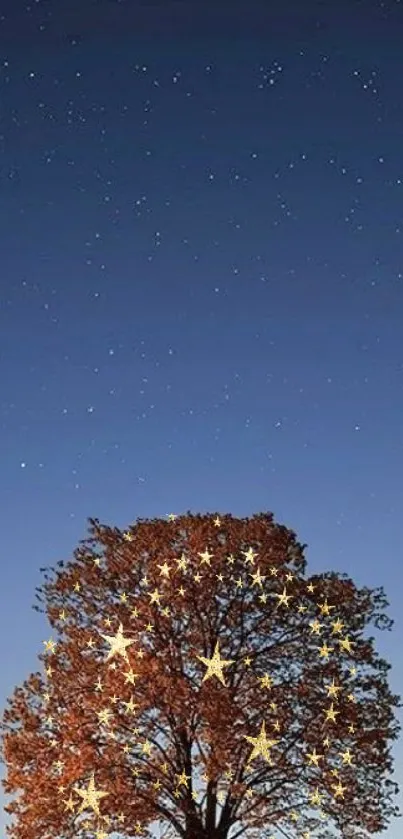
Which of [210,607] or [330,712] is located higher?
[210,607]

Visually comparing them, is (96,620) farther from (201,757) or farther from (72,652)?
(201,757)

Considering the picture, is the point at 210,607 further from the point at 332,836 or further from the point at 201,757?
the point at 332,836

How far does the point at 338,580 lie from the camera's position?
25.0 metres

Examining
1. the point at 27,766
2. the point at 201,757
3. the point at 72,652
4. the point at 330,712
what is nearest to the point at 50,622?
the point at 72,652

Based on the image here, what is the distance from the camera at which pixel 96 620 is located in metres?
24.4

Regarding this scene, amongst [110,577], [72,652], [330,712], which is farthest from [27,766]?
[330,712]

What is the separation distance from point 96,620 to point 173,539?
7.33 ft

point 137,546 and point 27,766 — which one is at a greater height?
point 137,546

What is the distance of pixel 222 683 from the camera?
886 inches

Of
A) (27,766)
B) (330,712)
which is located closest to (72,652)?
(27,766)

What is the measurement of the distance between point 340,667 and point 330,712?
126cm

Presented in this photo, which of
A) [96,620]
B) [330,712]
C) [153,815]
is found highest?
[96,620]

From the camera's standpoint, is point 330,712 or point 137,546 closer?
point 330,712

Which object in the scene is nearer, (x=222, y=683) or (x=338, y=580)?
(x=222, y=683)
